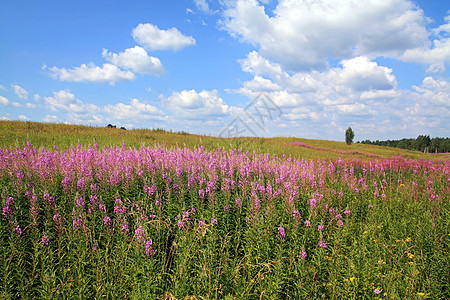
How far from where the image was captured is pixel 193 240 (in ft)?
14.0

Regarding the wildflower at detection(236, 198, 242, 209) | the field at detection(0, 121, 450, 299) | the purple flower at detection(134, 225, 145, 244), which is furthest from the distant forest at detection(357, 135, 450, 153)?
the purple flower at detection(134, 225, 145, 244)

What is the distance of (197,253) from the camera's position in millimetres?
4242

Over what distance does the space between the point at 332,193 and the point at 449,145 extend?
382ft

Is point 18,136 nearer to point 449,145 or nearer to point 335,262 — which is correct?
point 335,262

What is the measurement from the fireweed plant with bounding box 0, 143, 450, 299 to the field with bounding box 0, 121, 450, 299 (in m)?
0.03

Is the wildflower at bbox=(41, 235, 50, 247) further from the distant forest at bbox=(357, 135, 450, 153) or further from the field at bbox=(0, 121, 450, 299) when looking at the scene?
the distant forest at bbox=(357, 135, 450, 153)

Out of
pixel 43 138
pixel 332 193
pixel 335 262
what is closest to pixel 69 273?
pixel 335 262

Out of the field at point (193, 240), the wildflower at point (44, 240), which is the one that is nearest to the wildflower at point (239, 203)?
the field at point (193, 240)

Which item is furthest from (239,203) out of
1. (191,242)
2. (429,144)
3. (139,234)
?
(429,144)

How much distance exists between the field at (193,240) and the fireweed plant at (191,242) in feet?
0.09

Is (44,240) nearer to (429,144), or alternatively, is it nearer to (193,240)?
(193,240)

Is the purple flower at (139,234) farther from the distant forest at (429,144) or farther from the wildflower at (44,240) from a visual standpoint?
the distant forest at (429,144)

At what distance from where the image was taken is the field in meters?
3.68

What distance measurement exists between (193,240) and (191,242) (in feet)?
0.48
